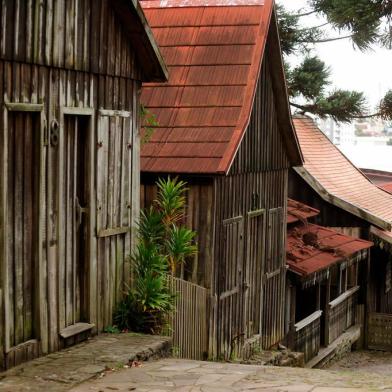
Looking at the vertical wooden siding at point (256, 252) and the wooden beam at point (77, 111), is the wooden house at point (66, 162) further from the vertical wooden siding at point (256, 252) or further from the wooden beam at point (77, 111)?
the vertical wooden siding at point (256, 252)

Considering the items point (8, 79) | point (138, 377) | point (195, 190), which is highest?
Result: point (8, 79)

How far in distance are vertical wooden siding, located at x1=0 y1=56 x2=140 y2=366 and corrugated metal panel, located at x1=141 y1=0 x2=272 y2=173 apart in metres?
2.31

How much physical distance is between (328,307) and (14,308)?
13776mm

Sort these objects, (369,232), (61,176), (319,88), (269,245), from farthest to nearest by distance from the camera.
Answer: (319,88) → (369,232) → (269,245) → (61,176)

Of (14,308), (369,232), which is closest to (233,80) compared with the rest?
(14,308)

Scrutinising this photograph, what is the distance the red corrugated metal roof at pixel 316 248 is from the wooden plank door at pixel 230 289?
122 inches

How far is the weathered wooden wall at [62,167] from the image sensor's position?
881 cm

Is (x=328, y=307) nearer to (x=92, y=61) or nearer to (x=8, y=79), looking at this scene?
(x=92, y=61)

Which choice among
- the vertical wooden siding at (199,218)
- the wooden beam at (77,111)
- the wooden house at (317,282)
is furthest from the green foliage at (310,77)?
the wooden beam at (77,111)

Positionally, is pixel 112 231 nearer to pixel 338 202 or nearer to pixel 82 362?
pixel 82 362

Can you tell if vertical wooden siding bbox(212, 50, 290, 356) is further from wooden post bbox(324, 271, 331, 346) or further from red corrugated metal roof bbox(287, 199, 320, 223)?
wooden post bbox(324, 271, 331, 346)

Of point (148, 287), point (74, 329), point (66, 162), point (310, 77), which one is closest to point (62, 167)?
point (66, 162)

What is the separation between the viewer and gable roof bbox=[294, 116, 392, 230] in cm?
2344

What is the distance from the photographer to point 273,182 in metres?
16.9
